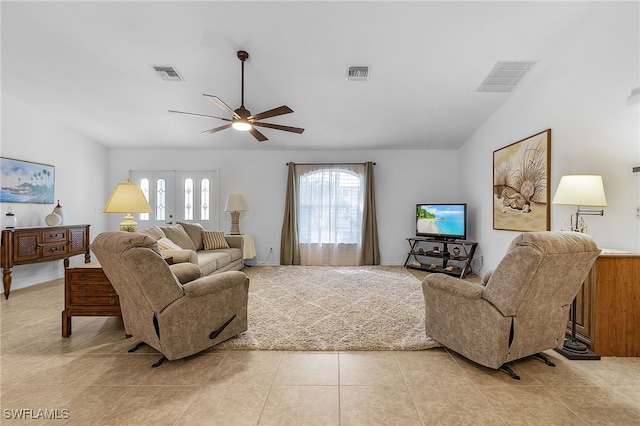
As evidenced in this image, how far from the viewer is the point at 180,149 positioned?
5.95 m

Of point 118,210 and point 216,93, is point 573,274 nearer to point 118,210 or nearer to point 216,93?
point 118,210

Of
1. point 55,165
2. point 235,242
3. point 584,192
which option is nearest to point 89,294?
point 235,242

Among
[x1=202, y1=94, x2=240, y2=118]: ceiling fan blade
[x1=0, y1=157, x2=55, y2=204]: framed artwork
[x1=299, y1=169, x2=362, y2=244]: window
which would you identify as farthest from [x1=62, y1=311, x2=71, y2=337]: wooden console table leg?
[x1=299, y1=169, x2=362, y2=244]: window

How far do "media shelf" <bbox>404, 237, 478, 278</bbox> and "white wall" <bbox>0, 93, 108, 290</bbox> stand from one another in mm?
6102

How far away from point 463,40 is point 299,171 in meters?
3.61

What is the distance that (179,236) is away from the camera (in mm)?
4242

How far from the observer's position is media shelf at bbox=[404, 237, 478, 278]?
16.0 ft

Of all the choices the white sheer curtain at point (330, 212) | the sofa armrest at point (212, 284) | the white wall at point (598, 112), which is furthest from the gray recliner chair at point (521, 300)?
the white sheer curtain at point (330, 212)

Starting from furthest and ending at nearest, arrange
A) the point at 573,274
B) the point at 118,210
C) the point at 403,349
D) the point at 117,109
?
1. the point at 117,109
2. the point at 118,210
3. the point at 403,349
4. the point at 573,274

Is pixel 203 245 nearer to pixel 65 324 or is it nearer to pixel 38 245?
pixel 38 245

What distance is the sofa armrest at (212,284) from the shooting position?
2053 millimetres

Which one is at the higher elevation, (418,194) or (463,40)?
(463,40)

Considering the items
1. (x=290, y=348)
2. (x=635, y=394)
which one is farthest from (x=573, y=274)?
(x=290, y=348)

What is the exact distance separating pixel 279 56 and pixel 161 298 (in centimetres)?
278
